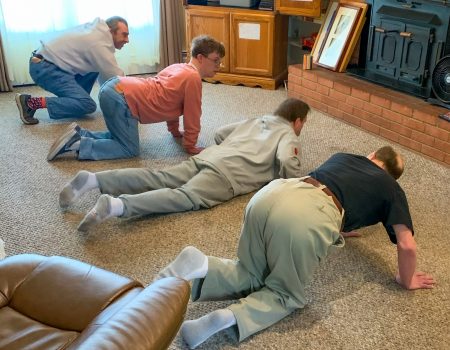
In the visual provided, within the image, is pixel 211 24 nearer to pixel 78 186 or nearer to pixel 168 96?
pixel 168 96

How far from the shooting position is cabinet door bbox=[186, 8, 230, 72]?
4.39 meters

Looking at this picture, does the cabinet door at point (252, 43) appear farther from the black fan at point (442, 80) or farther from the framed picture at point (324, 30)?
the black fan at point (442, 80)

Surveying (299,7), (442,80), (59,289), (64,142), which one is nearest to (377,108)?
(442,80)

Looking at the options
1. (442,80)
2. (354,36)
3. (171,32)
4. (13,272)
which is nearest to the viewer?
(13,272)

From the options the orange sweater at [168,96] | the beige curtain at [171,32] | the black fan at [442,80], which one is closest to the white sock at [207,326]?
the orange sweater at [168,96]

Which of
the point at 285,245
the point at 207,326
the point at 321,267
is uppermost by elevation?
the point at 285,245

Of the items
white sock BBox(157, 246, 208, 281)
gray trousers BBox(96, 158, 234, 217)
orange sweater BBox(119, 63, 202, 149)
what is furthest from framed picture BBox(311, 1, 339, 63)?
white sock BBox(157, 246, 208, 281)

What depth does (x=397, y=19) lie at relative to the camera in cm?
348

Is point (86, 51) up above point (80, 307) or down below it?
above

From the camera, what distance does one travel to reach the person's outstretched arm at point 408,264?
1884 mm

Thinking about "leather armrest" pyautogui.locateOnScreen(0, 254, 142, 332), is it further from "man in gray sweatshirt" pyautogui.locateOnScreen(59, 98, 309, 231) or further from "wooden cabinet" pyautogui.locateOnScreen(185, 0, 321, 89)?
"wooden cabinet" pyautogui.locateOnScreen(185, 0, 321, 89)

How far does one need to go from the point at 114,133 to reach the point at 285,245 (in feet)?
5.48

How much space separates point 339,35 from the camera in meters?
3.93

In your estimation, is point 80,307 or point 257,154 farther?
point 257,154
